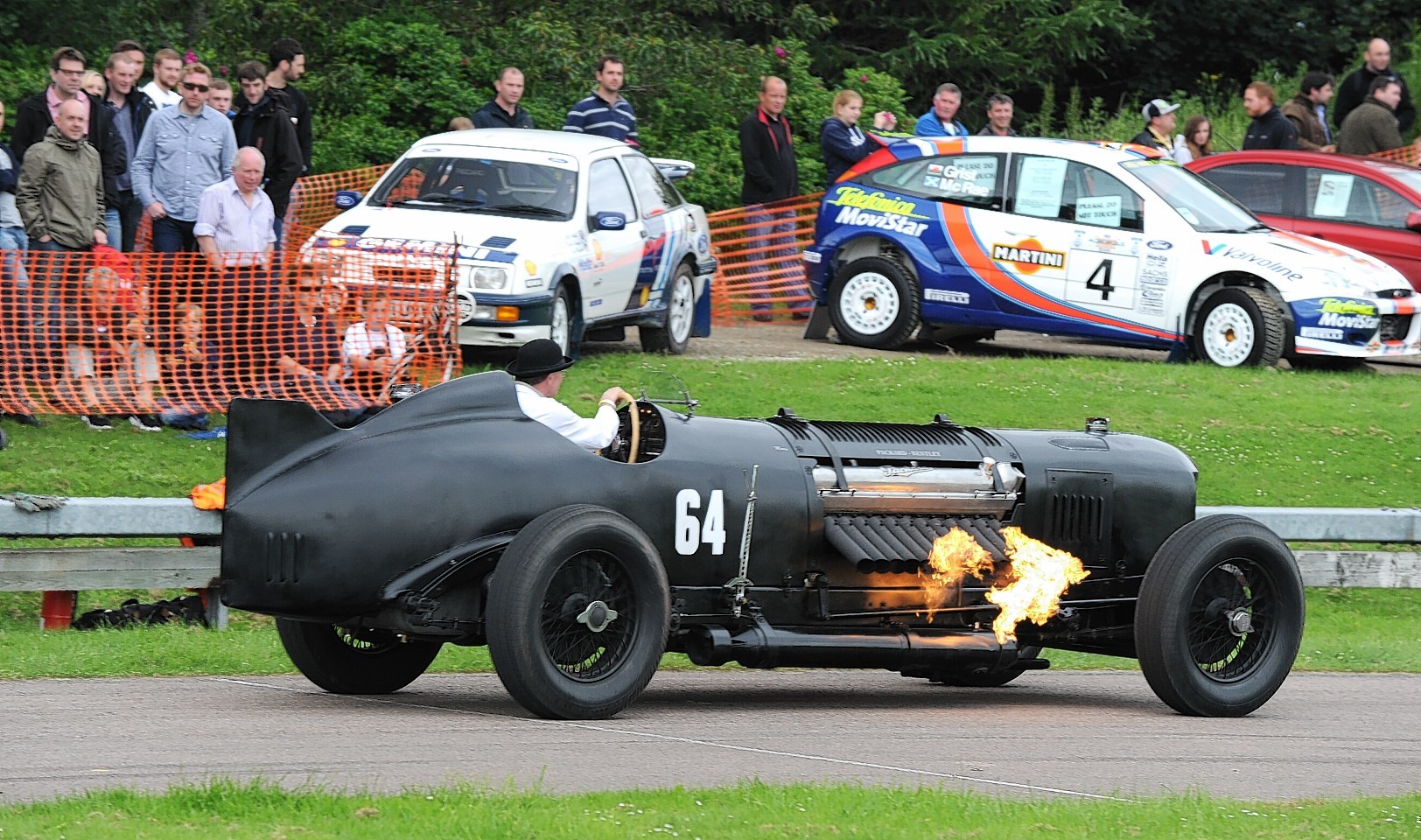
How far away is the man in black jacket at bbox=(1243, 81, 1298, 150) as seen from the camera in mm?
21125

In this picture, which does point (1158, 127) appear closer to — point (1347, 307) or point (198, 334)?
point (1347, 307)

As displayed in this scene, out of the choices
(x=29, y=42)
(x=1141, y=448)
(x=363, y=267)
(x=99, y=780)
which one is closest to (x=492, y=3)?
(x=29, y=42)

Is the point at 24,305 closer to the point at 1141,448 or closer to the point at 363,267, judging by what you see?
the point at 363,267

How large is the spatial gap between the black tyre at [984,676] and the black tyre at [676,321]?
7500 mm

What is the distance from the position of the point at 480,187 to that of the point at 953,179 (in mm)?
4285

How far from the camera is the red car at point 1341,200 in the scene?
19.2 metres

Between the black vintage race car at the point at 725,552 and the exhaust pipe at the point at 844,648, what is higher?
the black vintage race car at the point at 725,552

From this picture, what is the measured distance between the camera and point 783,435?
28.6 feet

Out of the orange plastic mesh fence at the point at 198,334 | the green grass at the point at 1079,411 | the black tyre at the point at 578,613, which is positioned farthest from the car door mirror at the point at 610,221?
the black tyre at the point at 578,613

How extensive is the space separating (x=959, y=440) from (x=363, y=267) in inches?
248

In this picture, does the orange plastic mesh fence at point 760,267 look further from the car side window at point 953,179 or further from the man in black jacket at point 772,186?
the car side window at point 953,179

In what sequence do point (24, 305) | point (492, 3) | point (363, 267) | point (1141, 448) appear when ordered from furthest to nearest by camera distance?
point (492, 3), point (363, 267), point (24, 305), point (1141, 448)

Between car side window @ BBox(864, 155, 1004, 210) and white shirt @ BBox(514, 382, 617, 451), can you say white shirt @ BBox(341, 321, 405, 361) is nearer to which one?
white shirt @ BBox(514, 382, 617, 451)

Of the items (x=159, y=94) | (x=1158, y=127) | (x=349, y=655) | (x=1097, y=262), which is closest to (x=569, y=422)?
(x=349, y=655)
